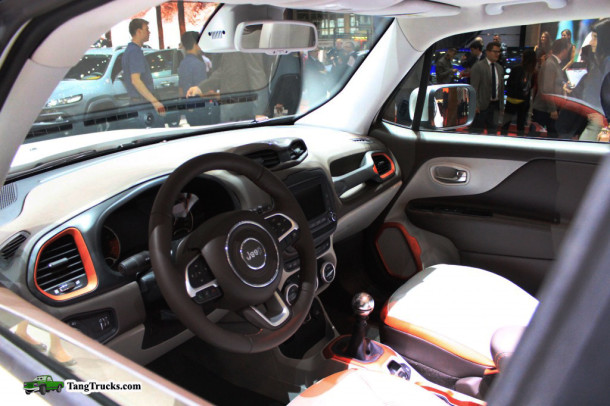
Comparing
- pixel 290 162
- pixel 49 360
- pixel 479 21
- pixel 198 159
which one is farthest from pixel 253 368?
pixel 479 21

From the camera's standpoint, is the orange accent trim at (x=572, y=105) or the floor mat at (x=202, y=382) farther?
the orange accent trim at (x=572, y=105)

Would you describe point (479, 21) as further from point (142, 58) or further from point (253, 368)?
point (253, 368)

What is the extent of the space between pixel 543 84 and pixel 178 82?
1871 millimetres

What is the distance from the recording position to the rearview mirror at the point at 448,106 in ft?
9.52

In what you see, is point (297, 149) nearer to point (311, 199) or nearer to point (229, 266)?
point (311, 199)

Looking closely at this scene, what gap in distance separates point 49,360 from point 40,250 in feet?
1.94

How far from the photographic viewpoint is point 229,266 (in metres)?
1.50

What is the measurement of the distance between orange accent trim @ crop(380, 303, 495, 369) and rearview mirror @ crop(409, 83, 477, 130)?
1.31 m

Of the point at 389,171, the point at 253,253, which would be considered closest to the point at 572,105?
the point at 389,171

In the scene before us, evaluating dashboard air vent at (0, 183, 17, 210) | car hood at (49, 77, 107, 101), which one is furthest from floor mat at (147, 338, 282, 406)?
car hood at (49, 77, 107, 101)

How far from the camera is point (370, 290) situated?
308 centimetres

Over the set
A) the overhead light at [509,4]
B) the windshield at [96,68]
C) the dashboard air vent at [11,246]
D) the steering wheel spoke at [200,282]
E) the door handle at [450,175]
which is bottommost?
the door handle at [450,175]

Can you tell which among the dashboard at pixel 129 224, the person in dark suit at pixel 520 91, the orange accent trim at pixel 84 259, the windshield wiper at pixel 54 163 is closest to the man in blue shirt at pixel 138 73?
the dashboard at pixel 129 224

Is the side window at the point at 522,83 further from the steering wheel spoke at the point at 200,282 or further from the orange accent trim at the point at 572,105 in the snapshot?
the steering wheel spoke at the point at 200,282
